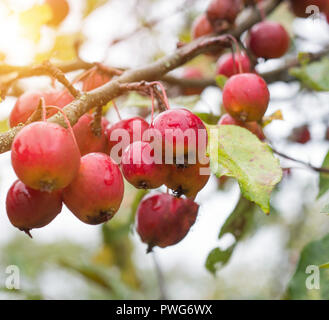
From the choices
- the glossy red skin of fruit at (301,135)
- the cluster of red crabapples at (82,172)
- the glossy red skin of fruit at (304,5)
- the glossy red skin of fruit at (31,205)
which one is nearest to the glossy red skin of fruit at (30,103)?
the cluster of red crabapples at (82,172)

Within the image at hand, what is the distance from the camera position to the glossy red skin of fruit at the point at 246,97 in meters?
1.17

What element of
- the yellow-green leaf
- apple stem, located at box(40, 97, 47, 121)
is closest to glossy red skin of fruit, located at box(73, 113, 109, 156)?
apple stem, located at box(40, 97, 47, 121)

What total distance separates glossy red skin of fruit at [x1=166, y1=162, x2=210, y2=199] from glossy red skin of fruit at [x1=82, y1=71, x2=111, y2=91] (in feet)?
1.49

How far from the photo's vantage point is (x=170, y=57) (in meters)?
1.31

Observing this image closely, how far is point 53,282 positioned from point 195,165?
2.55 meters

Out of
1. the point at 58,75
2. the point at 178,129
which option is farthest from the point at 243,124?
the point at 58,75

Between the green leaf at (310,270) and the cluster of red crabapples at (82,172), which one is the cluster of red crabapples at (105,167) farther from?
the green leaf at (310,270)

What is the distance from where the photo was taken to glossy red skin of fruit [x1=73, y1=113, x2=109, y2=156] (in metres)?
1.10

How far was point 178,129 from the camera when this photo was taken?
3.02 ft

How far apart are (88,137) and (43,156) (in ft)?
0.91

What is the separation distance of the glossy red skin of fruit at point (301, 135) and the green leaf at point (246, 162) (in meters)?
1.23

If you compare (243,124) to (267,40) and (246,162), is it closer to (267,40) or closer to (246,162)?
(246,162)
